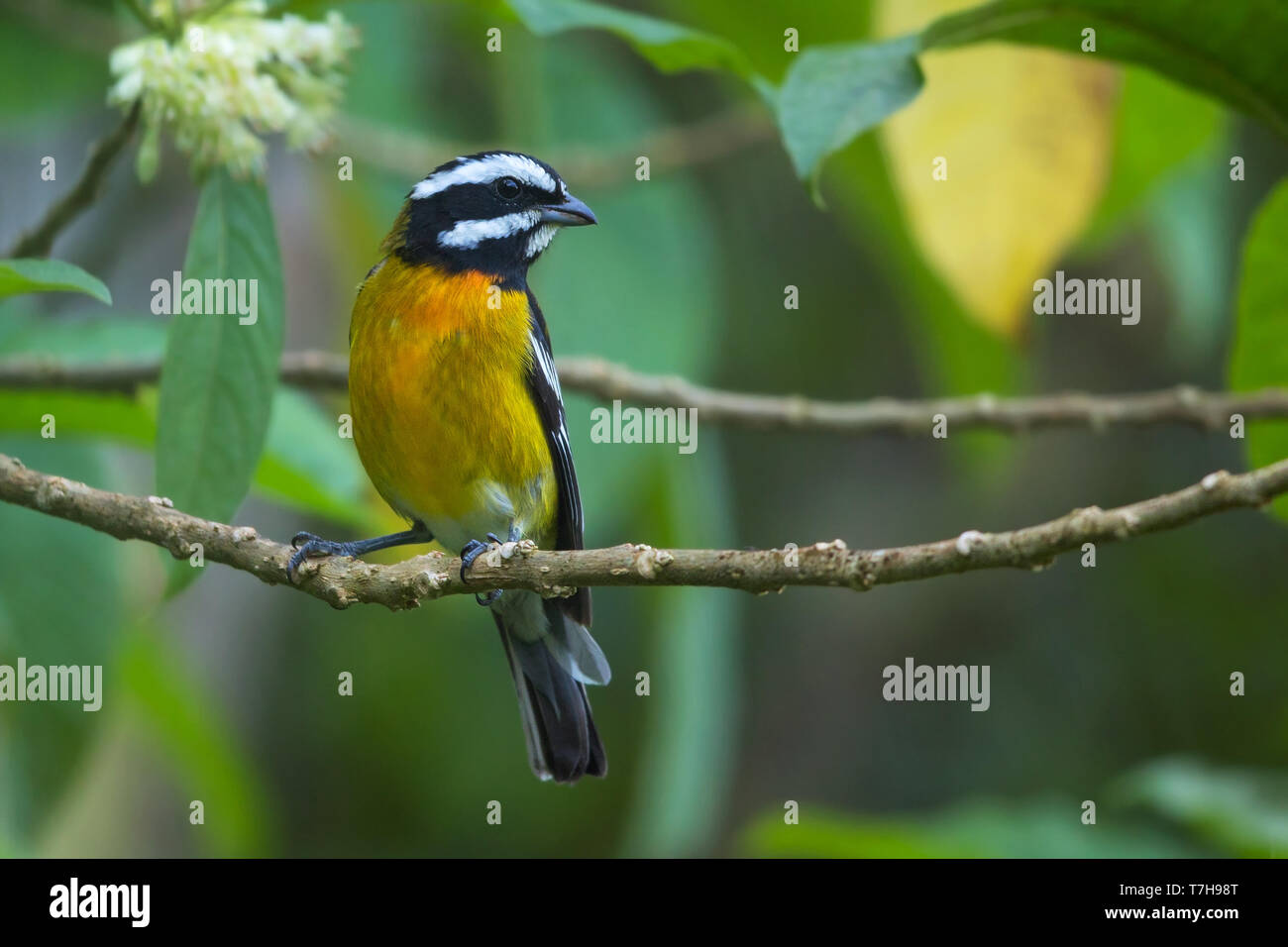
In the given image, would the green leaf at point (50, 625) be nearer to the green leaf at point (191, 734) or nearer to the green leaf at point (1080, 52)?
the green leaf at point (191, 734)

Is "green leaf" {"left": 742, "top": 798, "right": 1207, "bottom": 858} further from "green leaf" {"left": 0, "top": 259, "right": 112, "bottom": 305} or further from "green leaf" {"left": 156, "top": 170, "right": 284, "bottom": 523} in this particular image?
"green leaf" {"left": 0, "top": 259, "right": 112, "bottom": 305}

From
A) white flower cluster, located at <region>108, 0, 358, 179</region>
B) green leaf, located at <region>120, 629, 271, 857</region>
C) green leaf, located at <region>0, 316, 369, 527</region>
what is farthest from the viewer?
green leaf, located at <region>120, 629, 271, 857</region>

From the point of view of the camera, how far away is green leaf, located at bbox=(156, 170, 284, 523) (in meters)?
2.69

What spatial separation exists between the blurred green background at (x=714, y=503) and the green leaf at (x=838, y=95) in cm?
74

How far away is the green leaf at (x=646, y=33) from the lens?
288 cm

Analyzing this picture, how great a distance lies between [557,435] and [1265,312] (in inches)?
69.0

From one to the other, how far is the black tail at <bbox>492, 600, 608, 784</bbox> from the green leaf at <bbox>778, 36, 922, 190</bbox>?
1.40 m

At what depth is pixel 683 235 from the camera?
4.86 m

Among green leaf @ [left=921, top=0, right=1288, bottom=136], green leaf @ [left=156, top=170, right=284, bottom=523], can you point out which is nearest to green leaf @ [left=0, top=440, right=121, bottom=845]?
green leaf @ [left=156, top=170, right=284, bottom=523]

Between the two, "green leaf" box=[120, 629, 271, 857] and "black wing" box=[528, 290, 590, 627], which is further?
"green leaf" box=[120, 629, 271, 857]

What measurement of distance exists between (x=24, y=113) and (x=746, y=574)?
3.71 metres

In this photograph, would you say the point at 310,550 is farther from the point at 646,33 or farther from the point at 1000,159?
the point at 1000,159
